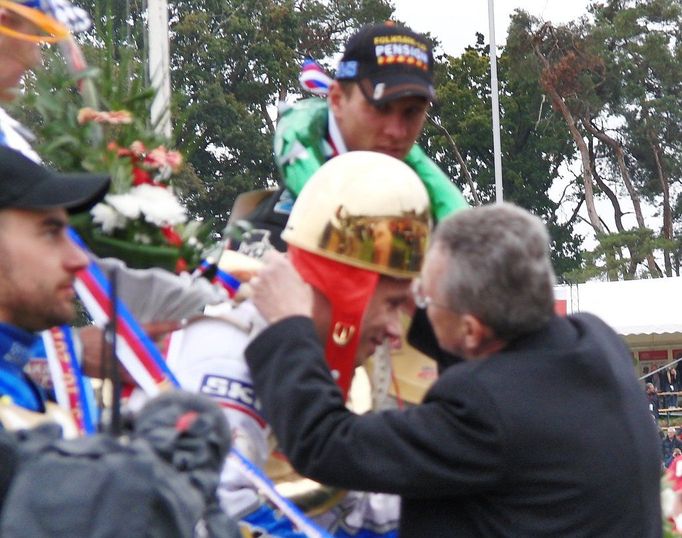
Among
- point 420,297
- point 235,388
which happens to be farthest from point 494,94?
point 235,388

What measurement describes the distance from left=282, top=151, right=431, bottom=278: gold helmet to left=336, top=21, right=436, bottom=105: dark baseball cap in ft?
2.07

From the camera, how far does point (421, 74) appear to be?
160 inches

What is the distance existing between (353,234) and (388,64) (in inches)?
34.2

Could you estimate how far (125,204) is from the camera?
3.23m

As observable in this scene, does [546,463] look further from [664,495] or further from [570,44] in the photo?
[570,44]

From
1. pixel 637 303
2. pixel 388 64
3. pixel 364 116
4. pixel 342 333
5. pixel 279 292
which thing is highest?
pixel 388 64

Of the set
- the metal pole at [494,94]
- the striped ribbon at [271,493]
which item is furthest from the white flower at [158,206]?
the metal pole at [494,94]

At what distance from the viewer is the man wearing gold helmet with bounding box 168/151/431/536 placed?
330 cm

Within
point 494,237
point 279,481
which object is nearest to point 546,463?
point 494,237

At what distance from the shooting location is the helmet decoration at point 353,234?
3305mm

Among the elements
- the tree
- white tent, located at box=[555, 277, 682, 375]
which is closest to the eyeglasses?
white tent, located at box=[555, 277, 682, 375]

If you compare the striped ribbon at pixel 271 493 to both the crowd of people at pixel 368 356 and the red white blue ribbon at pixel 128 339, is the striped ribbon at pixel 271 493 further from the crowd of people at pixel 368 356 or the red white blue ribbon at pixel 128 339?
the red white blue ribbon at pixel 128 339

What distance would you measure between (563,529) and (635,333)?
81.8 ft

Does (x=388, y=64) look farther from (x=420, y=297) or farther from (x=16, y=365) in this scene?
(x=16, y=365)
